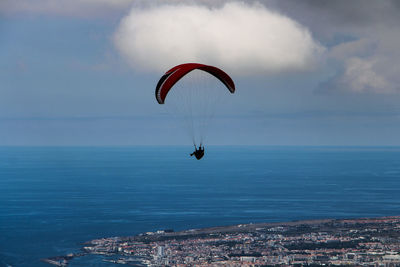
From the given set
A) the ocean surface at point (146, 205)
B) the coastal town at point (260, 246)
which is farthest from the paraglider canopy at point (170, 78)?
the ocean surface at point (146, 205)

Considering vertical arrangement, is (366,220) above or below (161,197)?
below

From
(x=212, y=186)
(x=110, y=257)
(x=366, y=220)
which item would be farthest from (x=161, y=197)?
(x=110, y=257)

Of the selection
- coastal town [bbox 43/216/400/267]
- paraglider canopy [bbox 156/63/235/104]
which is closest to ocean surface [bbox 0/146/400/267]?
coastal town [bbox 43/216/400/267]

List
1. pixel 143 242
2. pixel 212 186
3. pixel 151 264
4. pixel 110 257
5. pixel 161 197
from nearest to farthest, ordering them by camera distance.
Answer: pixel 151 264, pixel 110 257, pixel 143 242, pixel 161 197, pixel 212 186

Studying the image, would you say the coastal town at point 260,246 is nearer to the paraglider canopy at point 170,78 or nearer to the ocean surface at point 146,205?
the ocean surface at point 146,205

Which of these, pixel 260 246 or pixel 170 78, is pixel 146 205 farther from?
pixel 170 78

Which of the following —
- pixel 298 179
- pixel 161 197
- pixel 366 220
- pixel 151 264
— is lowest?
pixel 151 264

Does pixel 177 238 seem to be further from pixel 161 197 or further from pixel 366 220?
pixel 161 197

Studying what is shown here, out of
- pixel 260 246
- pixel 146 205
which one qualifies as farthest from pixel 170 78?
pixel 146 205
